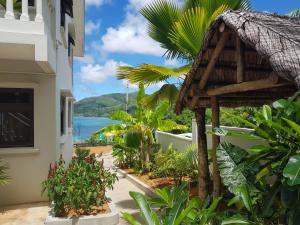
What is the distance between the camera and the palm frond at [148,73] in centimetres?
809

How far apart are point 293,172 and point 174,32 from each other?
6.23 m

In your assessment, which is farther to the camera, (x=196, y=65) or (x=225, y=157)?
(x=196, y=65)

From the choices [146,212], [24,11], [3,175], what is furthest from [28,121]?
[146,212]

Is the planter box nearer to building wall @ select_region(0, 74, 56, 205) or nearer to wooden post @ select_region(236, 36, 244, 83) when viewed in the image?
building wall @ select_region(0, 74, 56, 205)

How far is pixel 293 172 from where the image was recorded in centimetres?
260

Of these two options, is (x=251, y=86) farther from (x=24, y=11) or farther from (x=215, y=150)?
(x=24, y=11)

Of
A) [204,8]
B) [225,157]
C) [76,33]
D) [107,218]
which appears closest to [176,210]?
[225,157]

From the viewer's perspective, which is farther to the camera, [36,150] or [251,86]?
[36,150]

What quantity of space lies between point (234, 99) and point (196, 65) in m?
2.01

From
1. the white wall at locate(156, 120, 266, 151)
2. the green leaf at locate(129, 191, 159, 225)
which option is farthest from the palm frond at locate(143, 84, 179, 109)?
the green leaf at locate(129, 191, 159, 225)

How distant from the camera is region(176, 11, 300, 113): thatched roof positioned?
341cm

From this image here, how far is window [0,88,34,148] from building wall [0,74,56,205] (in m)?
0.19

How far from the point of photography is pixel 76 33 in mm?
15227

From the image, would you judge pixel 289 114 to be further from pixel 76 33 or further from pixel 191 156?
pixel 76 33
